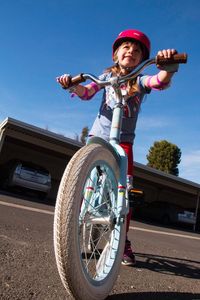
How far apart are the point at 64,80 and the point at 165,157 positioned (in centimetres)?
4507

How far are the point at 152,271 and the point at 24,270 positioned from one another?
1295 mm

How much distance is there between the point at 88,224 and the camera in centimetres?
218

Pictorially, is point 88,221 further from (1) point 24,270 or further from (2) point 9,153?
(2) point 9,153

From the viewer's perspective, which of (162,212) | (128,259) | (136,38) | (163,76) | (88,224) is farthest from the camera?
(162,212)

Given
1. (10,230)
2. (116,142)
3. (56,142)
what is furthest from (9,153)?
(116,142)

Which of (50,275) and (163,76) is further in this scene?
(163,76)

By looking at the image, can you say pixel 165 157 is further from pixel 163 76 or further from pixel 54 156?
pixel 163 76

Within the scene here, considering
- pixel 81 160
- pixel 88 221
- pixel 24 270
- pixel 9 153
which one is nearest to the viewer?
pixel 81 160

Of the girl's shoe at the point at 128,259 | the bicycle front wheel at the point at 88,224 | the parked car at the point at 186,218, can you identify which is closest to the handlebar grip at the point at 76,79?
the bicycle front wheel at the point at 88,224

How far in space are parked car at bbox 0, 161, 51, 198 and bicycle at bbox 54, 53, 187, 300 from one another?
1131cm

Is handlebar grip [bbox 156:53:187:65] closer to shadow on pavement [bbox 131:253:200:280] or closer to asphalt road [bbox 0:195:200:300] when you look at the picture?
asphalt road [bbox 0:195:200:300]

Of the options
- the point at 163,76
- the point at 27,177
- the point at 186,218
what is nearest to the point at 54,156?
the point at 186,218

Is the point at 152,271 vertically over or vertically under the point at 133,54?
under

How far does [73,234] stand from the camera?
67.7 inches
